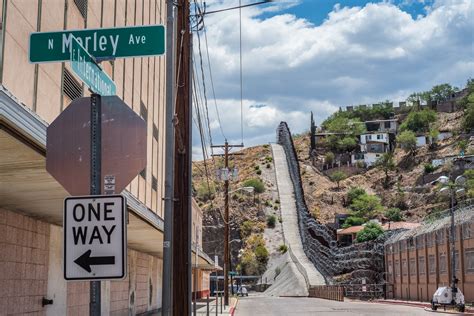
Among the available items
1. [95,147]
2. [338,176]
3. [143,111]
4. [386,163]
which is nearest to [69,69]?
[143,111]

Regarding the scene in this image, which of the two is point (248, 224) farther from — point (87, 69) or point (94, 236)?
point (94, 236)

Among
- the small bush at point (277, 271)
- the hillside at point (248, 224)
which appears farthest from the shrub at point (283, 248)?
the small bush at point (277, 271)

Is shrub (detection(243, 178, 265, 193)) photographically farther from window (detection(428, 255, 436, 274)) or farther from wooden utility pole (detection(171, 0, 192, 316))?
wooden utility pole (detection(171, 0, 192, 316))

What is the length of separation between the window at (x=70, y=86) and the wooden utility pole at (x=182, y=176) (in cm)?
351

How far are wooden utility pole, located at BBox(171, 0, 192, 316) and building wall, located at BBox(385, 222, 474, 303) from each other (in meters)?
32.4

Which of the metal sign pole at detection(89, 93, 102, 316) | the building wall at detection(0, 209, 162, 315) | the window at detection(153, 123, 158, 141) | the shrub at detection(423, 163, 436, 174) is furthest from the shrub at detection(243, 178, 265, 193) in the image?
the metal sign pole at detection(89, 93, 102, 316)

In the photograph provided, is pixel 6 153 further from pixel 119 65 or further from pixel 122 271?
pixel 119 65

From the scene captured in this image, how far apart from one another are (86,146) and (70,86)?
11.8 metres

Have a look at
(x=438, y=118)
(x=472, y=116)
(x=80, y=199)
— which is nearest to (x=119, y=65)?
(x=80, y=199)

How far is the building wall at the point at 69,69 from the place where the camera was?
1372 centimetres

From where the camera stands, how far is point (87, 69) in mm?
6711

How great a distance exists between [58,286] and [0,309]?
3856mm

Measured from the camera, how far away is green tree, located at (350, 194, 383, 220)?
4910 inches

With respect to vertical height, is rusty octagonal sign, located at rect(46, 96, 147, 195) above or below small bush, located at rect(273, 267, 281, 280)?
above
